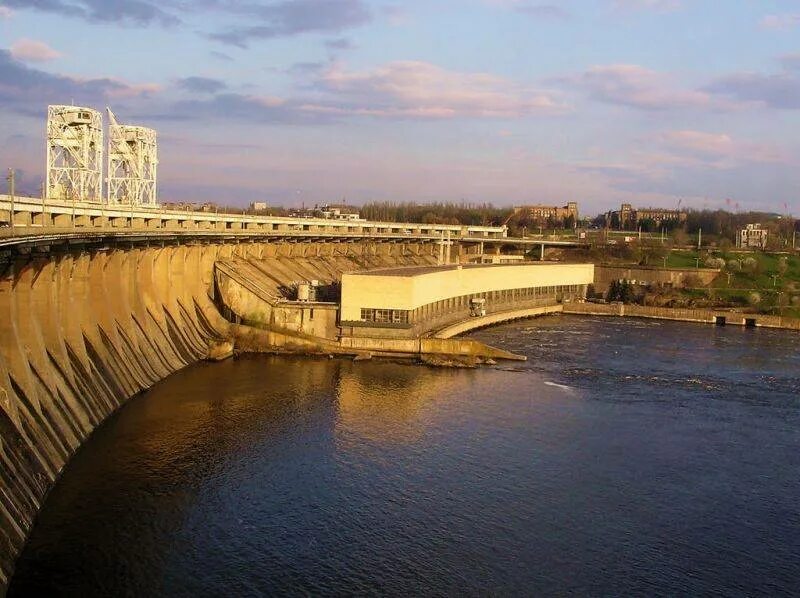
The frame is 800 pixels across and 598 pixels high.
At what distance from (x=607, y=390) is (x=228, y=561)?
1594 cm

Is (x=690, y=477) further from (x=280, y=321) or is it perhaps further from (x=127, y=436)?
(x=280, y=321)

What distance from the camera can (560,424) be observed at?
21500mm

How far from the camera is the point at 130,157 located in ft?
158

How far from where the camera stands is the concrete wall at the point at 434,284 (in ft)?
101

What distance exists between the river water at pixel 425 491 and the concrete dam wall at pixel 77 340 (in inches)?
23.2

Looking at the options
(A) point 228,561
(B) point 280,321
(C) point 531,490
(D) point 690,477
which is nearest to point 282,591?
(A) point 228,561

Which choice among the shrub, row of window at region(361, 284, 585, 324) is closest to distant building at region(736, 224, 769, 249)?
the shrub

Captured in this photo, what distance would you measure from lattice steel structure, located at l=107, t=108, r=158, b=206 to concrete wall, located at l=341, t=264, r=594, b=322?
20.8 m

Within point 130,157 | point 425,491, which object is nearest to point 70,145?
point 130,157

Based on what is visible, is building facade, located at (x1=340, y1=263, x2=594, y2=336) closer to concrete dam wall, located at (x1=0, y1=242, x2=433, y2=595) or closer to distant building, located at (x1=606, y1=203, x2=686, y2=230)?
concrete dam wall, located at (x1=0, y1=242, x2=433, y2=595)

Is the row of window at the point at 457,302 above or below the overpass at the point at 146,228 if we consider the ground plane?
below

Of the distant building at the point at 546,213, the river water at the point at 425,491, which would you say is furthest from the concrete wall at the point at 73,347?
the distant building at the point at 546,213

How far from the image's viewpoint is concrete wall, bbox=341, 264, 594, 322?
3089cm

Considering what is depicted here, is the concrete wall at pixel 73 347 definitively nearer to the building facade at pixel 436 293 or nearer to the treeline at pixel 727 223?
the building facade at pixel 436 293
